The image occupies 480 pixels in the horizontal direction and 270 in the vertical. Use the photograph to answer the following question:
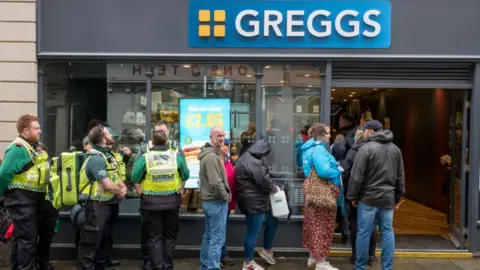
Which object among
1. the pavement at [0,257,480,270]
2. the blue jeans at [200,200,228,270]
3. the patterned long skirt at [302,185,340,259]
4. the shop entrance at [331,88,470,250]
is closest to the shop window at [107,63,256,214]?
the pavement at [0,257,480,270]

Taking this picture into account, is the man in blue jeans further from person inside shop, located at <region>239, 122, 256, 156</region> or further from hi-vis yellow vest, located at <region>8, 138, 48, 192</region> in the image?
hi-vis yellow vest, located at <region>8, 138, 48, 192</region>

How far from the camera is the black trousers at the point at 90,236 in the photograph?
539 centimetres

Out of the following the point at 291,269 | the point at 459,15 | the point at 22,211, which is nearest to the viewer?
the point at 22,211

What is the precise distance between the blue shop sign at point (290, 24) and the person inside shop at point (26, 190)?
262 cm

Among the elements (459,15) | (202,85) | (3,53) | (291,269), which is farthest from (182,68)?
(459,15)

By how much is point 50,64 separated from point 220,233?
3769 millimetres

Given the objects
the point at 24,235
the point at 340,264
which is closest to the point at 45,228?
the point at 24,235

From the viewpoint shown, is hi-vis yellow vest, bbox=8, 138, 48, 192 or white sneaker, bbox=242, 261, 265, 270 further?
white sneaker, bbox=242, 261, 265, 270

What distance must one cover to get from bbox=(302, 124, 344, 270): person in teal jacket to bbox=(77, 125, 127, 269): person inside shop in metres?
2.42

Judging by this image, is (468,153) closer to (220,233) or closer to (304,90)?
(304,90)

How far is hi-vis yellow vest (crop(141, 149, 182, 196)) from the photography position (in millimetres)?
5438

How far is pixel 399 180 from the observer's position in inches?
223

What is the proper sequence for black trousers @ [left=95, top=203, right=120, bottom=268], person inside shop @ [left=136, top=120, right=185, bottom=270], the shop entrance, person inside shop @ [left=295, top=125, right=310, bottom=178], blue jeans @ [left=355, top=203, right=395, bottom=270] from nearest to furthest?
1. blue jeans @ [left=355, top=203, right=395, bottom=270]
2. person inside shop @ [left=136, top=120, right=185, bottom=270]
3. black trousers @ [left=95, top=203, right=120, bottom=268]
4. person inside shop @ [left=295, top=125, right=310, bottom=178]
5. the shop entrance

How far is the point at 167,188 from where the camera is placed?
5480mm
